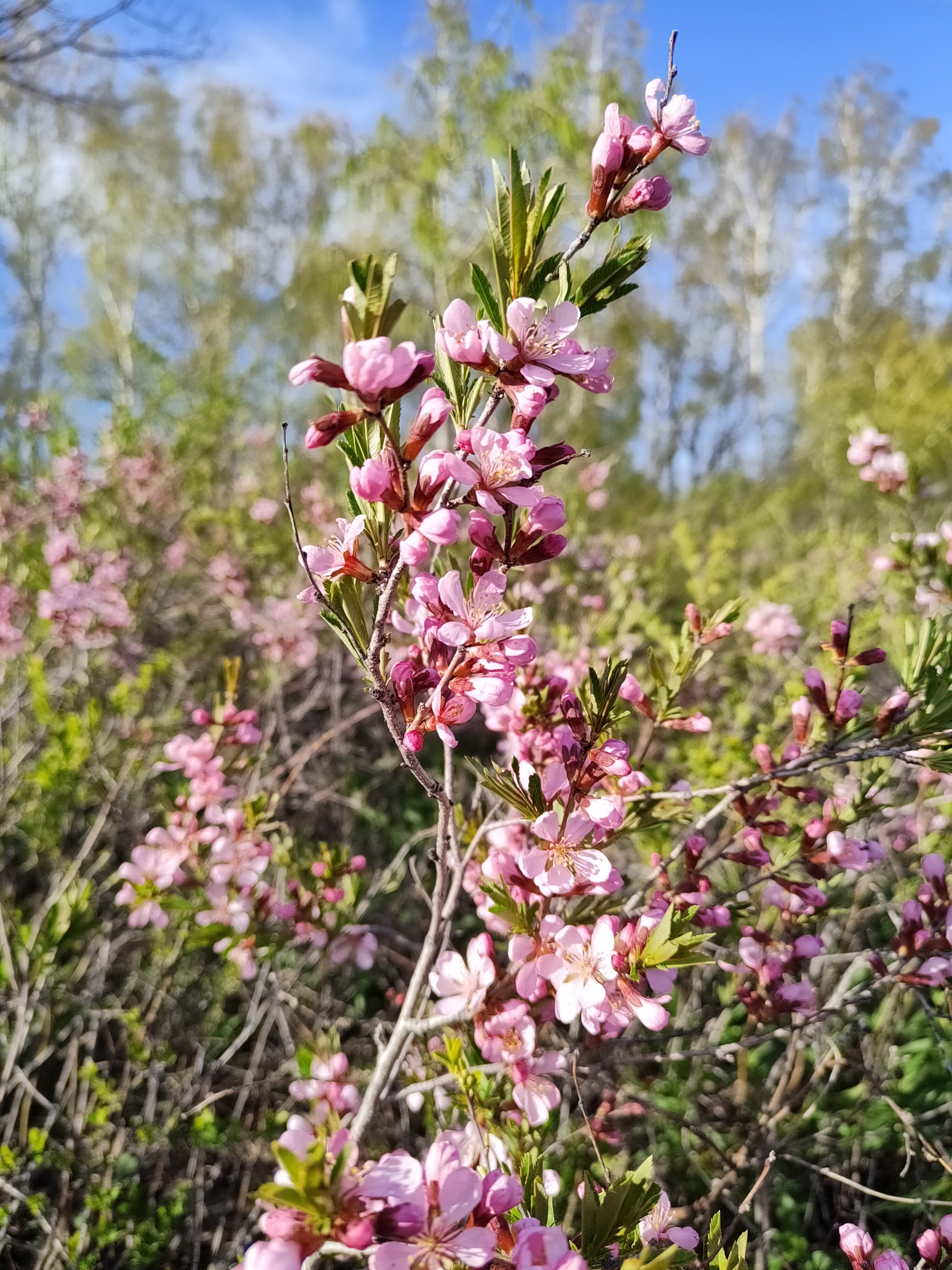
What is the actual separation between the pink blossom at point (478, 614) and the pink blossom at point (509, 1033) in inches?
26.1

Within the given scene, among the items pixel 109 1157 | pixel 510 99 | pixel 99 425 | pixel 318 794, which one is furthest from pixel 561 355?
pixel 510 99

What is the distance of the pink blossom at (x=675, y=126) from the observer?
37.9 inches

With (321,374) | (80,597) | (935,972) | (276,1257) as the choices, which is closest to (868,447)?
(935,972)

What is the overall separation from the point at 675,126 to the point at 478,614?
74cm

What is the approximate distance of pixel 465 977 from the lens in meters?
1.26

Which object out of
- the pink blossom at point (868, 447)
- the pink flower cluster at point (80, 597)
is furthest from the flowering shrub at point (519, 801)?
the pink flower cluster at point (80, 597)

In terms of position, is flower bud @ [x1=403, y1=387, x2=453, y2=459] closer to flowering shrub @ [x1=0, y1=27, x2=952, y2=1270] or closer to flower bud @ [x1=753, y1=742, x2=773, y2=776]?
flowering shrub @ [x1=0, y1=27, x2=952, y2=1270]

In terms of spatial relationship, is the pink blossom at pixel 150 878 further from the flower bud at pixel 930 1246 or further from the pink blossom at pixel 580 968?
the flower bud at pixel 930 1246

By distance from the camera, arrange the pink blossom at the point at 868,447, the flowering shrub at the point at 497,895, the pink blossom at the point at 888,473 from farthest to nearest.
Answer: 1. the pink blossom at the point at 868,447
2. the pink blossom at the point at 888,473
3. the flowering shrub at the point at 497,895

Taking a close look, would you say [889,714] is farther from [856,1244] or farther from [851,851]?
[856,1244]

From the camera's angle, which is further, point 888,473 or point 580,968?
point 888,473

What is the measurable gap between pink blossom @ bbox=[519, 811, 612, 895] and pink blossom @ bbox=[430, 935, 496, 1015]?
0.24m

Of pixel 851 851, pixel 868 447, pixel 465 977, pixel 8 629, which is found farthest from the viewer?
pixel 8 629

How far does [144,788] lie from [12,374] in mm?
19338
